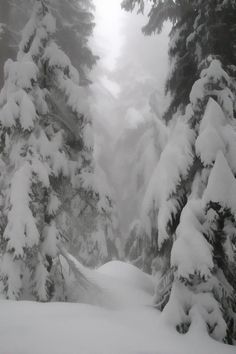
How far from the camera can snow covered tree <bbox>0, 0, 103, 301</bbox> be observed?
774 centimetres

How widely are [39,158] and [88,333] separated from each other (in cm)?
394

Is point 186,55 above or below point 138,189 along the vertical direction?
below

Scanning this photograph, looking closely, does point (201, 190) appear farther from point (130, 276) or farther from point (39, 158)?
point (130, 276)

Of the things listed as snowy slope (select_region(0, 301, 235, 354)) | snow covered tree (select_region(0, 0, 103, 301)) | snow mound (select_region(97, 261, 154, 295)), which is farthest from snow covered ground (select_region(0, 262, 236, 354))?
snow mound (select_region(97, 261, 154, 295))

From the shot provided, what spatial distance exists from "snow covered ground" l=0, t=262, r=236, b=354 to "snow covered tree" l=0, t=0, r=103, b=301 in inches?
62.9

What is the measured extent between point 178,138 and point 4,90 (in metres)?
3.92

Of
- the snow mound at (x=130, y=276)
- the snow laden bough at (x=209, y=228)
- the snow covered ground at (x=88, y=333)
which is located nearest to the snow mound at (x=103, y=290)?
the snow mound at (x=130, y=276)

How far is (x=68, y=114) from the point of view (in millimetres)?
9117

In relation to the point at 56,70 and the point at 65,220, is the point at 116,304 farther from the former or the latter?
the point at 56,70

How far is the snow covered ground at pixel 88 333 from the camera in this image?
192 inches

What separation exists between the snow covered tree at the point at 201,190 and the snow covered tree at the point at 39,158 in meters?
2.05

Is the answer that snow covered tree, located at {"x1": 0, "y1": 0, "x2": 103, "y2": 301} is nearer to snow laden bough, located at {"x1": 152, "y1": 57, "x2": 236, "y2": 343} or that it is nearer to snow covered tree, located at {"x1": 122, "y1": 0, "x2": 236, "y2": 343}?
snow covered tree, located at {"x1": 122, "y1": 0, "x2": 236, "y2": 343}

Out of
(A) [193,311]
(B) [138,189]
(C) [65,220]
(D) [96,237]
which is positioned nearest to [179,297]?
(A) [193,311]

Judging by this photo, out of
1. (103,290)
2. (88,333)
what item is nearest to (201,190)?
(103,290)
